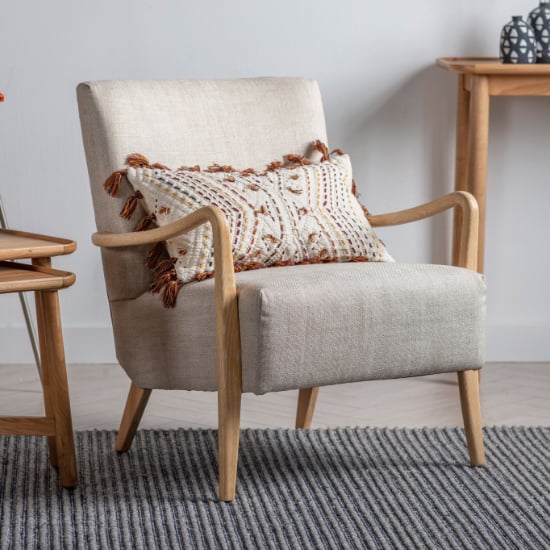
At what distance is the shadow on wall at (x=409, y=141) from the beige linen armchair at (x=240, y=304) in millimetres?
758

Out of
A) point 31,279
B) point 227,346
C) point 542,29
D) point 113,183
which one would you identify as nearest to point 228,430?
point 227,346

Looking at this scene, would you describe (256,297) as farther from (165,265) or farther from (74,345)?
(74,345)

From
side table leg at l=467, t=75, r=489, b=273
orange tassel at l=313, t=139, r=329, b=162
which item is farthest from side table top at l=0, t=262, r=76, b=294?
side table leg at l=467, t=75, r=489, b=273

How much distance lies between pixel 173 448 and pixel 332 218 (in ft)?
2.11

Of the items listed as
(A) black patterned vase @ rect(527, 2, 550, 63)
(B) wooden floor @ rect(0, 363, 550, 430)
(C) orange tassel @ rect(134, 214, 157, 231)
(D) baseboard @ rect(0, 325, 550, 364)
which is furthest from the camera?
(D) baseboard @ rect(0, 325, 550, 364)

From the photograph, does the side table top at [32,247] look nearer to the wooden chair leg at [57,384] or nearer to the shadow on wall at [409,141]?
the wooden chair leg at [57,384]

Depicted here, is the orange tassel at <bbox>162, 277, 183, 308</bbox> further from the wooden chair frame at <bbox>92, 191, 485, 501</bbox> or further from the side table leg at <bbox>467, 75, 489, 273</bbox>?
the side table leg at <bbox>467, 75, 489, 273</bbox>

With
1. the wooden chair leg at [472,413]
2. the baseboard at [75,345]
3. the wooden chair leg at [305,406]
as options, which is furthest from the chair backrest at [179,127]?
the baseboard at [75,345]

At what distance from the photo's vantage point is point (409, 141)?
120 inches

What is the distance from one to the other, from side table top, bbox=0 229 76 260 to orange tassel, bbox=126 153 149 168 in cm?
27

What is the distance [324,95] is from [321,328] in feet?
4.51

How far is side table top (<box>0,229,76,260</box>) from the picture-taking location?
1.83 metres

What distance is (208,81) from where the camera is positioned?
92.4 inches

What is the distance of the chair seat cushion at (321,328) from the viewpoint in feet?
5.91
